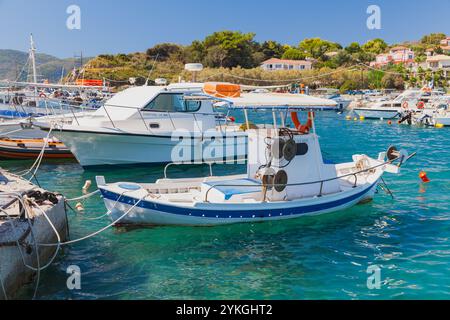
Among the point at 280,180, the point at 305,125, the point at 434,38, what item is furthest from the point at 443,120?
the point at 434,38

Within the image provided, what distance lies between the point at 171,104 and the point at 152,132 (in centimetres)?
161

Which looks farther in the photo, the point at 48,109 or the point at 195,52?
the point at 195,52

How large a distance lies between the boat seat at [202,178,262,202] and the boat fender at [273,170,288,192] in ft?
1.51

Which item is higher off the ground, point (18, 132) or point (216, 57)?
point (216, 57)

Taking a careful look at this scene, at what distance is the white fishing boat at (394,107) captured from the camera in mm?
44059

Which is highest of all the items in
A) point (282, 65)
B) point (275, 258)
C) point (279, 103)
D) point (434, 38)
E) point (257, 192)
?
point (434, 38)

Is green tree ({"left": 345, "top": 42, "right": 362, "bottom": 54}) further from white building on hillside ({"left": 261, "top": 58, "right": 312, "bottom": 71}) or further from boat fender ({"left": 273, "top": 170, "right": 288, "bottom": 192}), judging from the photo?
boat fender ({"left": 273, "top": 170, "right": 288, "bottom": 192})

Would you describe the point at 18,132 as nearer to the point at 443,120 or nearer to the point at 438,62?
the point at 443,120

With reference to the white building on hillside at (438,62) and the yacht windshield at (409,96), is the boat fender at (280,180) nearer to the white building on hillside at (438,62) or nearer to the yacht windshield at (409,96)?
the yacht windshield at (409,96)

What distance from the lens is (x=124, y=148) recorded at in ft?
62.3

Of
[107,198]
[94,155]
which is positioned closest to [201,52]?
[94,155]

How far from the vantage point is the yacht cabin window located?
19523mm

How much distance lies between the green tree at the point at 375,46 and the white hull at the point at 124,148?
386 feet

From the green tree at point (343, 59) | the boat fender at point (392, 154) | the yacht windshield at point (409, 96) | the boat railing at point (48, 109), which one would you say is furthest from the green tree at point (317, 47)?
the boat fender at point (392, 154)
